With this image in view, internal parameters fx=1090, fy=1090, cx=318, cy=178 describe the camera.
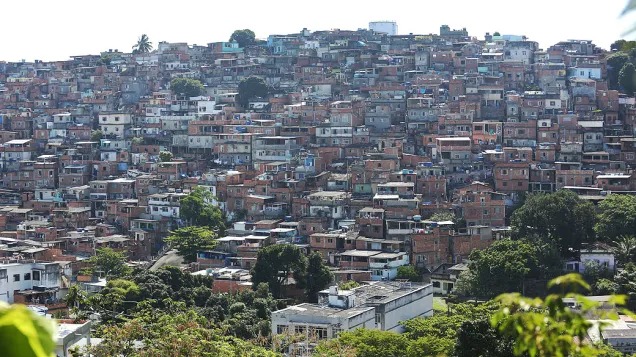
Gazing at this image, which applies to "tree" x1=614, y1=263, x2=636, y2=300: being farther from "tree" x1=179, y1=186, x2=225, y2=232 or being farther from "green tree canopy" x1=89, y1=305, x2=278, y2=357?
"tree" x1=179, y1=186, x2=225, y2=232

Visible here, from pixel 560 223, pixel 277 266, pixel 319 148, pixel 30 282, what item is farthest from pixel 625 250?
pixel 30 282

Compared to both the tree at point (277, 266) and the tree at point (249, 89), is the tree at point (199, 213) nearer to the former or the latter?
the tree at point (277, 266)

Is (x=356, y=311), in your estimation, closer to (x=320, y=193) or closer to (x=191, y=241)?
(x=191, y=241)

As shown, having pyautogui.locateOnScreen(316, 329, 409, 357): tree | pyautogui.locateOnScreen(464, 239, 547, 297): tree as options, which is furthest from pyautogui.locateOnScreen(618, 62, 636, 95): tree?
pyautogui.locateOnScreen(316, 329, 409, 357): tree

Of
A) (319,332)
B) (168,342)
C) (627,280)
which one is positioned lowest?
(319,332)

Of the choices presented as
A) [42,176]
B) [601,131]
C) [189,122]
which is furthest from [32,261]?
[601,131]
